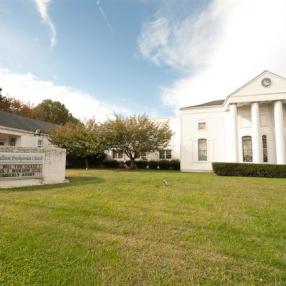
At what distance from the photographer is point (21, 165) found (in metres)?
11.5

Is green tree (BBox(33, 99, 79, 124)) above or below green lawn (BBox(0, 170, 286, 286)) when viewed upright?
above

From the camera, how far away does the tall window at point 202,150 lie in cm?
2572

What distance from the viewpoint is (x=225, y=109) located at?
2505 cm

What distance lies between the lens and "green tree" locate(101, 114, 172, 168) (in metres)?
23.8

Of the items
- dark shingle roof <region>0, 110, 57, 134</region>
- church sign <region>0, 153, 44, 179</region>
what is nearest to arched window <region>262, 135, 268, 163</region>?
church sign <region>0, 153, 44, 179</region>

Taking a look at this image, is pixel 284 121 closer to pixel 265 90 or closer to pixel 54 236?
pixel 265 90

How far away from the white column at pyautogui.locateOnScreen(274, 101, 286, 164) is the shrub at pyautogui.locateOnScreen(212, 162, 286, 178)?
396 cm

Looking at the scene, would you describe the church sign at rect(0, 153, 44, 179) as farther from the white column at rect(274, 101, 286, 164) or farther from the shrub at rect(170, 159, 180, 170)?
the white column at rect(274, 101, 286, 164)

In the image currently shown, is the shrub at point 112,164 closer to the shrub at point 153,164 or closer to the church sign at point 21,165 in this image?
the shrub at point 153,164

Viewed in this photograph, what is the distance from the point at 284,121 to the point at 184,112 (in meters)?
9.58

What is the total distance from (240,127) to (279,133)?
144 inches

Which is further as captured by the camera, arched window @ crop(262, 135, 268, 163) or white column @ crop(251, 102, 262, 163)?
arched window @ crop(262, 135, 268, 163)

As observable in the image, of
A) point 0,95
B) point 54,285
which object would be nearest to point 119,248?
point 54,285

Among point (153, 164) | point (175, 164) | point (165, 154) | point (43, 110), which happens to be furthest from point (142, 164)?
point (43, 110)
